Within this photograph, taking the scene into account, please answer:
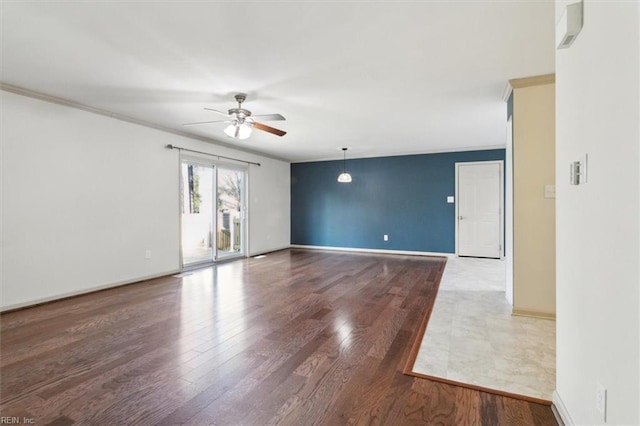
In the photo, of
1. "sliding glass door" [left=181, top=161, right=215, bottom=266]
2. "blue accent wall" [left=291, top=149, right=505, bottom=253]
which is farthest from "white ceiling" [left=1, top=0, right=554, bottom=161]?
"blue accent wall" [left=291, top=149, right=505, bottom=253]

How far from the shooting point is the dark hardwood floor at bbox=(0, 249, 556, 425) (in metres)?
1.73

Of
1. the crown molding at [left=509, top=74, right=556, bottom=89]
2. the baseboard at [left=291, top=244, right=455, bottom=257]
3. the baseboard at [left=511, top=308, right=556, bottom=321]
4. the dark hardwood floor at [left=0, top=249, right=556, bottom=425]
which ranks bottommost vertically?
the dark hardwood floor at [left=0, top=249, right=556, bottom=425]

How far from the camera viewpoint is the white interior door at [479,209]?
6.76 m
